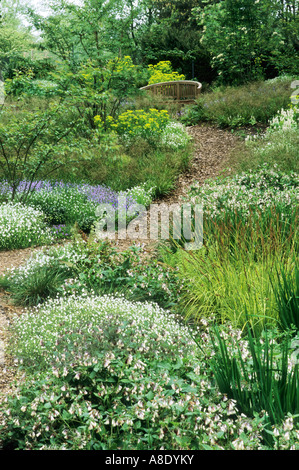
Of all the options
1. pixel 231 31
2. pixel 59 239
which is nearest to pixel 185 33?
pixel 231 31

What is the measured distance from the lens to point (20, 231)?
568cm

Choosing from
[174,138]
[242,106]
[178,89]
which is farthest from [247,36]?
[174,138]

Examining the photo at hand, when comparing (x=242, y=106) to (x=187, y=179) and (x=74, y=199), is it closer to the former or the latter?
(x=187, y=179)

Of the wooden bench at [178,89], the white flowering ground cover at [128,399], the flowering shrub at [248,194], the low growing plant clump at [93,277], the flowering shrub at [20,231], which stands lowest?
the white flowering ground cover at [128,399]

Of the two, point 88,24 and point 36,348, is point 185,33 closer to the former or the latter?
point 88,24

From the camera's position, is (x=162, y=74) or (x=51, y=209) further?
(x=162, y=74)

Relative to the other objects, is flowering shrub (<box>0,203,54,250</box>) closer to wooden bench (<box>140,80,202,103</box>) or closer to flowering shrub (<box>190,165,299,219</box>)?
flowering shrub (<box>190,165,299,219</box>)

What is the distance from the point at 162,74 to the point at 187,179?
10.4 m

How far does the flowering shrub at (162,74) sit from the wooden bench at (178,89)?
1503mm

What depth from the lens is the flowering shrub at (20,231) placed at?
18.7ft

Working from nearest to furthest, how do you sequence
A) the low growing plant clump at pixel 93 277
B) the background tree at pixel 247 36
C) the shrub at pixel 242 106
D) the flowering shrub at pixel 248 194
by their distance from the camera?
the low growing plant clump at pixel 93 277
the flowering shrub at pixel 248 194
the shrub at pixel 242 106
the background tree at pixel 247 36

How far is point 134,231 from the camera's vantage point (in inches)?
253

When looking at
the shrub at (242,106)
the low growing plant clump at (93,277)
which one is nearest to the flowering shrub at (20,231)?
the low growing plant clump at (93,277)

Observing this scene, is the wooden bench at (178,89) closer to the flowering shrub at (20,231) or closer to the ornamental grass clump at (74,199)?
the ornamental grass clump at (74,199)
